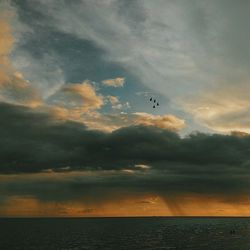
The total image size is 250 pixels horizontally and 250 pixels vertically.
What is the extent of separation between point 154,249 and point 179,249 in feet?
29.4

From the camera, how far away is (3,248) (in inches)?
5300

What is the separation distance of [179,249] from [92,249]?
3092 centimetres

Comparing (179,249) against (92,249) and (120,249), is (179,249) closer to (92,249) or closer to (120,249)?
(120,249)

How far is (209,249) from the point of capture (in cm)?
13350

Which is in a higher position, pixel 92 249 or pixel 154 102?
pixel 154 102

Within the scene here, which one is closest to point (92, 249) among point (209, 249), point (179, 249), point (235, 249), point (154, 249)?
point (154, 249)

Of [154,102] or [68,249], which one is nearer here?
[154,102]

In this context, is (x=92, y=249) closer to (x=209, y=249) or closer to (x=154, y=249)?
(x=154, y=249)

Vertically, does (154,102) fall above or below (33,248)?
above

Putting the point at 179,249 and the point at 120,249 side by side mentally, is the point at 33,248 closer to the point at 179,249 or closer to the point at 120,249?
the point at 120,249

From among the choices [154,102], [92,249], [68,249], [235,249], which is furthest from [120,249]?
[154,102]

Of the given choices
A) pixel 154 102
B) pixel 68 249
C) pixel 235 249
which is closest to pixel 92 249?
pixel 68 249

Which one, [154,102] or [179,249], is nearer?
[154,102]

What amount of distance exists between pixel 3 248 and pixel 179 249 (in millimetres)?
63431
